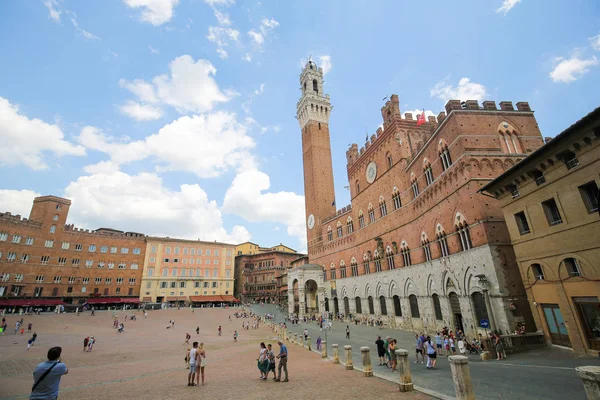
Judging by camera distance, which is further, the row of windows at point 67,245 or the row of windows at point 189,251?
the row of windows at point 189,251

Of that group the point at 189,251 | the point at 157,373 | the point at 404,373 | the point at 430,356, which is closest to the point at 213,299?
the point at 189,251

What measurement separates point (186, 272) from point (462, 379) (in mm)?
64298

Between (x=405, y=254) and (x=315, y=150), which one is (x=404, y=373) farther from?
(x=315, y=150)

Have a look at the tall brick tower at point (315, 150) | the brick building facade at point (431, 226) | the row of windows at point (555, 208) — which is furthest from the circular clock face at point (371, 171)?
the row of windows at point (555, 208)

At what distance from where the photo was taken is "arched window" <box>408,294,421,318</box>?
86.8 ft

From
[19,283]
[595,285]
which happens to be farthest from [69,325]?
[595,285]

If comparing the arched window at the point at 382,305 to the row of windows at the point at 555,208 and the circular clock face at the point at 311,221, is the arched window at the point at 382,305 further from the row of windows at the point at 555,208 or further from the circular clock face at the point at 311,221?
the circular clock face at the point at 311,221

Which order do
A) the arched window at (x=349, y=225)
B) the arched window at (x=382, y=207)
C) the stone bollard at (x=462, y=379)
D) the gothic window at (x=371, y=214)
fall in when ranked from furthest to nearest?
the arched window at (x=349, y=225) → the gothic window at (x=371, y=214) → the arched window at (x=382, y=207) → the stone bollard at (x=462, y=379)

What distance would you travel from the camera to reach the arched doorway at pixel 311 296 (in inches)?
1905

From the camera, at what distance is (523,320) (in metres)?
15.9

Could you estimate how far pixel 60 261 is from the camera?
2025 inches

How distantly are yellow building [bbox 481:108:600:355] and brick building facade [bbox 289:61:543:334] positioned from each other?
6.18ft

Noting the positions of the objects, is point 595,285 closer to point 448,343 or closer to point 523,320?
point 523,320

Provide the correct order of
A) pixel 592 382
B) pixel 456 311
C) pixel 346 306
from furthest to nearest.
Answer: pixel 346 306, pixel 456 311, pixel 592 382
